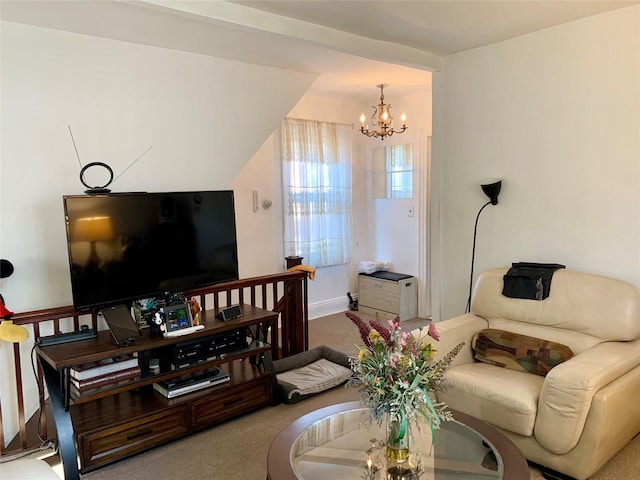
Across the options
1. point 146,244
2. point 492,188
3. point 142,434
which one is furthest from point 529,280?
point 142,434

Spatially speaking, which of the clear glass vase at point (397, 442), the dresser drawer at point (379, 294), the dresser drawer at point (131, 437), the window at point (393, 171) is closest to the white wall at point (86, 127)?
the dresser drawer at point (131, 437)

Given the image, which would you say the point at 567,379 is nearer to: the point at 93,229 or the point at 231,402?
the point at 231,402

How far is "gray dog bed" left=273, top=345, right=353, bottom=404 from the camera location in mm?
3379

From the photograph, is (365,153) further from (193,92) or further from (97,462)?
(97,462)

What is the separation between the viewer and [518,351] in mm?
2857

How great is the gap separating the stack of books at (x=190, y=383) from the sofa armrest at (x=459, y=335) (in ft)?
4.58

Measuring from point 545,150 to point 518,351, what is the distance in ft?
4.60

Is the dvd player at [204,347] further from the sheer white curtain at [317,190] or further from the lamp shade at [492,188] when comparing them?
the sheer white curtain at [317,190]

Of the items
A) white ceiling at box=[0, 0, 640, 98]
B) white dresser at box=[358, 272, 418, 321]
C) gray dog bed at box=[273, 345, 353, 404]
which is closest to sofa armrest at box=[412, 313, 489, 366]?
gray dog bed at box=[273, 345, 353, 404]

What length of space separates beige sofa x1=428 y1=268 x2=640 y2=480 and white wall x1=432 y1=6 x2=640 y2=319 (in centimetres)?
40

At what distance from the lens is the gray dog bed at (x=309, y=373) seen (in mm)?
3379

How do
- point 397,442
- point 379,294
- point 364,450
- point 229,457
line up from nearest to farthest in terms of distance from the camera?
point 397,442 < point 364,450 < point 229,457 < point 379,294

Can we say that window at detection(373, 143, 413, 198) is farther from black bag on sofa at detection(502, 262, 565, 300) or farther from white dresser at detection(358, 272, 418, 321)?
black bag on sofa at detection(502, 262, 565, 300)

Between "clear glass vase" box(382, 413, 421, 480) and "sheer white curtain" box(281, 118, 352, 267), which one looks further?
"sheer white curtain" box(281, 118, 352, 267)
